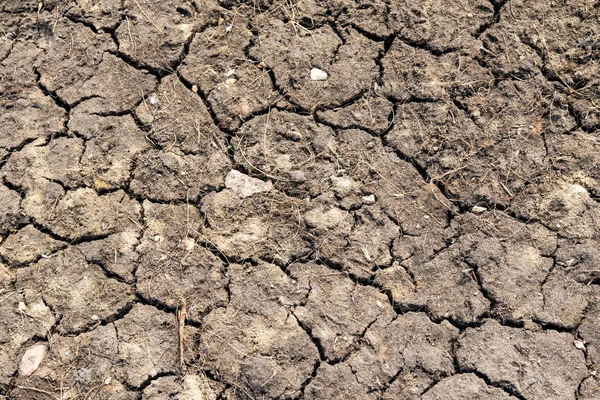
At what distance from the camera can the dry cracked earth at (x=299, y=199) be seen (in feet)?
9.11

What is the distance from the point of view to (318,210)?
9.85ft

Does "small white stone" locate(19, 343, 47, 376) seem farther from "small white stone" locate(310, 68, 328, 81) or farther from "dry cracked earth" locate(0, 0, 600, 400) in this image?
"small white stone" locate(310, 68, 328, 81)

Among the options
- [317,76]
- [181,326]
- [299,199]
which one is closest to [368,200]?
[299,199]

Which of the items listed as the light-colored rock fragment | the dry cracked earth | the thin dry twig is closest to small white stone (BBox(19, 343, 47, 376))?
the dry cracked earth

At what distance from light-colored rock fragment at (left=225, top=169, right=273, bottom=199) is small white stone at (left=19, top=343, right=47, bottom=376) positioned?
3.98ft

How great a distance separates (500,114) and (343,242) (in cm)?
112

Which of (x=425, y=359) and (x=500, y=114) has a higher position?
(x=500, y=114)

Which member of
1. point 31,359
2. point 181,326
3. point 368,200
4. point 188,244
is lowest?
point 31,359

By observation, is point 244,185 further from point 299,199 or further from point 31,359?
point 31,359

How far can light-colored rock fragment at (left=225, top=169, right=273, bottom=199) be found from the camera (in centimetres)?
303

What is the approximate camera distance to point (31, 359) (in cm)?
278

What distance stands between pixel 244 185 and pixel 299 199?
0.30 meters

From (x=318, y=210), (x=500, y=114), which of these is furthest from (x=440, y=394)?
(x=500, y=114)

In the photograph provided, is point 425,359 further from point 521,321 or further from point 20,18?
point 20,18
